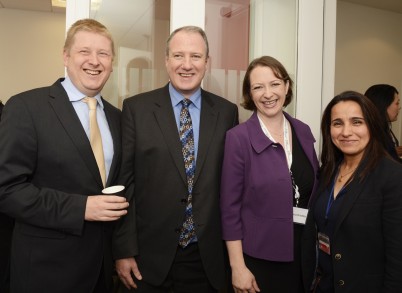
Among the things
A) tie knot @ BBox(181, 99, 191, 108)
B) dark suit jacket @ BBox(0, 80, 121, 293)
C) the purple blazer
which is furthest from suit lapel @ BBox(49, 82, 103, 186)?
the purple blazer

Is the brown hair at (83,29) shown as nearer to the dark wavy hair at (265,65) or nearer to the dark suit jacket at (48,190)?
the dark suit jacket at (48,190)

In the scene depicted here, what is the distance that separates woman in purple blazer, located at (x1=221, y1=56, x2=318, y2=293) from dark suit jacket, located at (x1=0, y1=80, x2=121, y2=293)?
642mm

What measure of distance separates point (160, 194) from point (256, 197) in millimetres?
465

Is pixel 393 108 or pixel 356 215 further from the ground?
pixel 393 108

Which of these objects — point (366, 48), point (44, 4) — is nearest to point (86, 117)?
point (44, 4)

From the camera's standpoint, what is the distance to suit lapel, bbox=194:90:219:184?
1.64m

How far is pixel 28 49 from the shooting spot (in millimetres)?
5449

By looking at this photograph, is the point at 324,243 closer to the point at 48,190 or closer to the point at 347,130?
the point at 347,130

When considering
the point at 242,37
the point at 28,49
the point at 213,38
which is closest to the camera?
the point at 213,38

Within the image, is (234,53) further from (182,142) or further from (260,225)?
(260,225)

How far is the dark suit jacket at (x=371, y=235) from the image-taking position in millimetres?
1396

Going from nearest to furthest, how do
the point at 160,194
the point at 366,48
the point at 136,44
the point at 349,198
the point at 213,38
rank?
the point at 349,198
the point at 160,194
the point at 136,44
the point at 213,38
the point at 366,48

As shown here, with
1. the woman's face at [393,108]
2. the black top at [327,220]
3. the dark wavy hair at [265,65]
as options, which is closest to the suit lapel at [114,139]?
the dark wavy hair at [265,65]

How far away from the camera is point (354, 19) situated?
623cm
